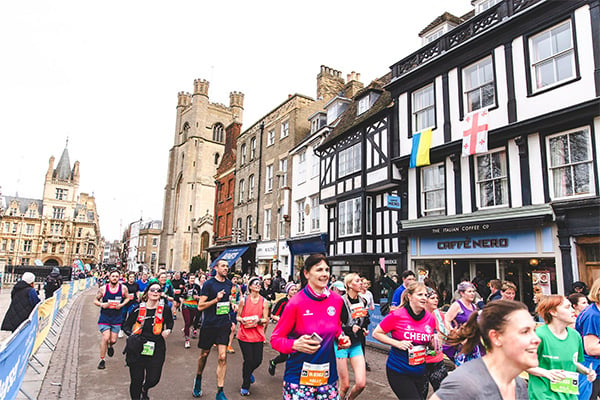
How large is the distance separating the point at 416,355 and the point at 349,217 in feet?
44.5

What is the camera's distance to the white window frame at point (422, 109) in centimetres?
1423

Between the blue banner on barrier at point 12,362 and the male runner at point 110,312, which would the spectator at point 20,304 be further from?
the blue banner on barrier at point 12,362

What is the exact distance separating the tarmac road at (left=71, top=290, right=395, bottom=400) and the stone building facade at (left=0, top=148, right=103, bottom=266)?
73.9m

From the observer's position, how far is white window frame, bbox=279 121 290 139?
26734mm

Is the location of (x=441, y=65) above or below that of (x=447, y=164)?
above

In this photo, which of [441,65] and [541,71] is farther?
[441,65]

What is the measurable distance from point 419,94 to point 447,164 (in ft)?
10.9

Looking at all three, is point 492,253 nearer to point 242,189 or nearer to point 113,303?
point 113,303

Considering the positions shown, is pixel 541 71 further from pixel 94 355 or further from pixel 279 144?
pixel 279 144

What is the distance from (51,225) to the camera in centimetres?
7656

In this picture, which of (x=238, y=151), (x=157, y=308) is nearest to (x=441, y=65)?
(x=157, y=308)

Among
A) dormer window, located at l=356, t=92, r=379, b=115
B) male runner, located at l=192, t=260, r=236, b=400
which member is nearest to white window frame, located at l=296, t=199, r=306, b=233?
dormer window, located at l=356, t=92, r=379, b=115

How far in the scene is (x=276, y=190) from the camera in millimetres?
26609

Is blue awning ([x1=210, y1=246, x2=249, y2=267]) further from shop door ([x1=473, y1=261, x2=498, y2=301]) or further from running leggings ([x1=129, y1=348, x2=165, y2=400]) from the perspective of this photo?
running leggings ([x1=129, y1=348, x2=165, y2=400])
